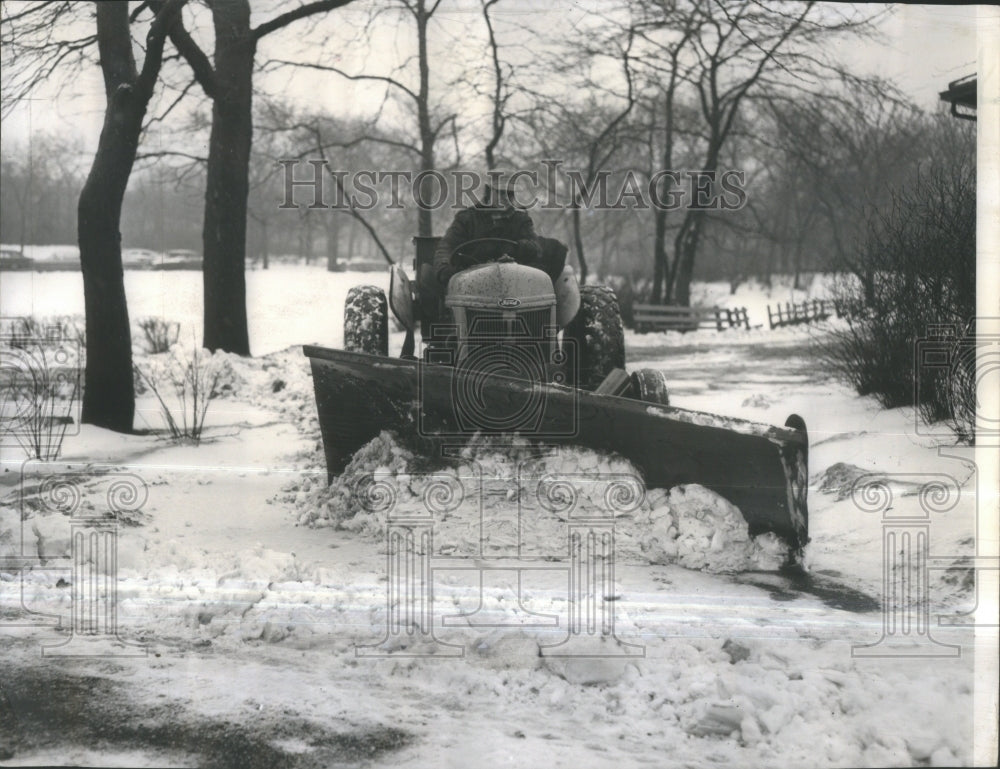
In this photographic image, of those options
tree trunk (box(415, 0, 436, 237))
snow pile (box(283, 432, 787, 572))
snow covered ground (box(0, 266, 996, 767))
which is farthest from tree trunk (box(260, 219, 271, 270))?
snow pile (box(283, 432, 787, 572))

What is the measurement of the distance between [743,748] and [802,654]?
690mm

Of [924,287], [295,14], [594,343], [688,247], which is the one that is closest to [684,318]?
→ [688,247]

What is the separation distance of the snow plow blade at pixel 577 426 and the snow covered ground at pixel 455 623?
5.0 inches

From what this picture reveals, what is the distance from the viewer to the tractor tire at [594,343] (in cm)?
655

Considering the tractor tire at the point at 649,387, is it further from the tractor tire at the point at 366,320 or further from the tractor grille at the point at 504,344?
the tractor tire at the point at 366,320

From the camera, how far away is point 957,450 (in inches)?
175

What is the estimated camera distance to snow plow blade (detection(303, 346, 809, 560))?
4.47 meters

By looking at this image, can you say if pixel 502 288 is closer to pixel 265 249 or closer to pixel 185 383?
pixel 265 249

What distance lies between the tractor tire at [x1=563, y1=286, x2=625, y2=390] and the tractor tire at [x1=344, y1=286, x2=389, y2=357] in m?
1.48

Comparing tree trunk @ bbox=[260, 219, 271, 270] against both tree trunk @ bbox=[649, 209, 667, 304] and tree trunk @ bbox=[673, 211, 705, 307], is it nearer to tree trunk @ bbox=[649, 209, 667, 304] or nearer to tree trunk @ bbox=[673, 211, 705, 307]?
tree trunk @ bbox=[649, 209, 667, 304]

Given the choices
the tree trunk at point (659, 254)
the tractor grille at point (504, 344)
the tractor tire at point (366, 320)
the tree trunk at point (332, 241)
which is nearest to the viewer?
the tractor grille at point (504, 344)

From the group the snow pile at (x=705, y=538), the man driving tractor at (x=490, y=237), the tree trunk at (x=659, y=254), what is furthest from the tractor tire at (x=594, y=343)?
the tree trunk at (x=659, y=254)

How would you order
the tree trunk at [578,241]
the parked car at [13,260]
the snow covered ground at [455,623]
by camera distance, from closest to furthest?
the snow covered ground at [455,623] → the parked car at [13,260] → the tree trunk at [578,241]

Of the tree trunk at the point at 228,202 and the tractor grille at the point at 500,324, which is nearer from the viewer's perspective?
the tractor grille at the point at 500,324
